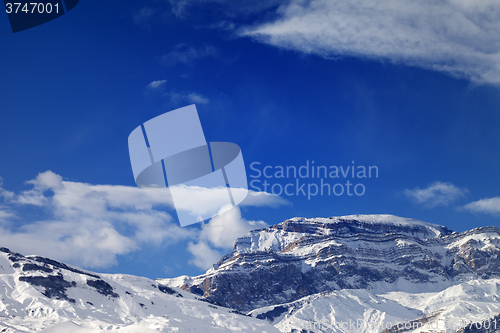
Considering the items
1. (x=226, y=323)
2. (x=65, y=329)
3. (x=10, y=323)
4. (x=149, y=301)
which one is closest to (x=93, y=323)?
(x=65, y=329)

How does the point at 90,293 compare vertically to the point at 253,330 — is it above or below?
above

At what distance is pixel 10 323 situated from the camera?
138375 millimetres

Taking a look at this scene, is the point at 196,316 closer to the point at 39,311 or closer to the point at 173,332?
the point at 173,332

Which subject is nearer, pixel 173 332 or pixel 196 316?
pixel 173 332

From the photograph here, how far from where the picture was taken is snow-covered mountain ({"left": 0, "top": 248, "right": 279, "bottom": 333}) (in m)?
142

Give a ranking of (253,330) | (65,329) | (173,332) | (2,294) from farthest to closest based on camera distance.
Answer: (253,330) → (2,294) → (173,332) → (65,329)

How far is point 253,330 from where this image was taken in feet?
626

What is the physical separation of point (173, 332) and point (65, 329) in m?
30.6

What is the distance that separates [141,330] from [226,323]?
62.6 meters

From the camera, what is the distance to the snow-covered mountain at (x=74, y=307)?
467 feet

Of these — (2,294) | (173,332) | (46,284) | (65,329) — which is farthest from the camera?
(46,284)

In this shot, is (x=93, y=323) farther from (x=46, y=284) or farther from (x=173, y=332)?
(x=46, y=284)

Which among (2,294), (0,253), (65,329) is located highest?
(0,253)

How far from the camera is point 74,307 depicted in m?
165
